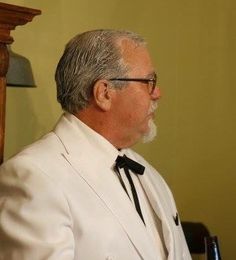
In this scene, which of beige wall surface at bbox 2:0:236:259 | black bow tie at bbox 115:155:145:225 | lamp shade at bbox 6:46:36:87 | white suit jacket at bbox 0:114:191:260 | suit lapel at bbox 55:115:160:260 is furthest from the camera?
beige wall surface at bbox 2:0:236:259

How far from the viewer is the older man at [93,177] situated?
104cm

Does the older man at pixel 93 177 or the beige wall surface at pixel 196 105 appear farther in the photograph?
the beige wall surface at pixel 196 105

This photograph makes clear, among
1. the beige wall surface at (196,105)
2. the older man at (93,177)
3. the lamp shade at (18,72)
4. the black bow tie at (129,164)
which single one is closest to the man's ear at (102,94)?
the older man at (93,177)

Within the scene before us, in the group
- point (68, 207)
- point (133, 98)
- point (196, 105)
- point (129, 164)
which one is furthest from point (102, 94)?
point (196, 105)

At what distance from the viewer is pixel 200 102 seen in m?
2.31

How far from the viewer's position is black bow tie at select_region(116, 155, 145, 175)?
49.4 inches

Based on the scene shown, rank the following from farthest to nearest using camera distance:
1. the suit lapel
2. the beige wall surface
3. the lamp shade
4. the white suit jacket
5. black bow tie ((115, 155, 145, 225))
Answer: the beige wall surface
the lamp shade
black bow tie ((115, 155, 145, 225))
the suit lapel
the white suit jacket

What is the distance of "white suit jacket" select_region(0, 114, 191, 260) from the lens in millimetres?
1033

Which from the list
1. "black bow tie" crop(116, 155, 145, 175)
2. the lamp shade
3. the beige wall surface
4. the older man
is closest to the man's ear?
the older man

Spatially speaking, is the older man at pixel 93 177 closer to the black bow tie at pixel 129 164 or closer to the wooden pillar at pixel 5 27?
the black bow tie at pixel 129 164

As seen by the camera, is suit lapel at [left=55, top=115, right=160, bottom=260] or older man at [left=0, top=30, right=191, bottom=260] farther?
suit lapel at [left=55, top=115, right=160, bottom=260]

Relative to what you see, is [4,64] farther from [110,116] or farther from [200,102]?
[200,102]

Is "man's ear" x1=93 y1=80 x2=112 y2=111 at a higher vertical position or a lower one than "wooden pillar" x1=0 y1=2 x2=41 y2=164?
lower

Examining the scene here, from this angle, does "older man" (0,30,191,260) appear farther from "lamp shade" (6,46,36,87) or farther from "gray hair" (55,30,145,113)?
"lamp shade" (6,46,36,87)
